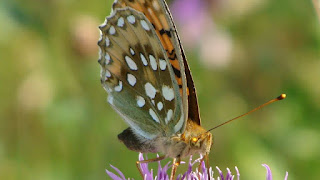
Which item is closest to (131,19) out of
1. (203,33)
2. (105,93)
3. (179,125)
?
(179,125)

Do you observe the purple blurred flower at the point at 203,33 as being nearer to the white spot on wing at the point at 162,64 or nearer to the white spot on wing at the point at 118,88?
the white spot on wing at the point at 118,88

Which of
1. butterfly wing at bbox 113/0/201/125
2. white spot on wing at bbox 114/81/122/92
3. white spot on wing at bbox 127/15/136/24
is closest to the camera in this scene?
butterfly wing at bbox 113/0/201/125

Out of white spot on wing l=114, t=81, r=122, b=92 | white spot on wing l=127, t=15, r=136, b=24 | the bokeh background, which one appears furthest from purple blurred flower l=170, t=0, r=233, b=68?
white spot on wing l=127, t=15, r=136, b=24

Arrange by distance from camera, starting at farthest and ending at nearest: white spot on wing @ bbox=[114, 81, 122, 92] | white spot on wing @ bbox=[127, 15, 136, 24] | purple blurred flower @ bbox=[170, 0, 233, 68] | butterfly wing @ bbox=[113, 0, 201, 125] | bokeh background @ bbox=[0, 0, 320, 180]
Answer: purple blurred flower @ bbox=[170, 0, 233, 68] → bokeh background @ bbox=[0, 0, 320, 180] → white spot on wing @ bbox=[114, 81, 122, 92] → white spot on wing @ bbox=[127, 15, 136, 24] → butterfly wing @ bbox=[113, 0, 201, 125]

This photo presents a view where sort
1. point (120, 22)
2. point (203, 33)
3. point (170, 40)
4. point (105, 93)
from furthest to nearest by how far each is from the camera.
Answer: point (203, 33)
point (105, 93)
point (120, 22)
point (170, 40)

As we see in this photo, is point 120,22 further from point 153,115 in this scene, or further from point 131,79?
point 153,115

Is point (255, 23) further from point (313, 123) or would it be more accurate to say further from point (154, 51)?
point (154, 51)

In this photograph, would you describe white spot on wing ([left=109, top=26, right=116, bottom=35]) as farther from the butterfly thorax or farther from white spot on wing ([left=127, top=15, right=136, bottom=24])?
the butterfly thorax
